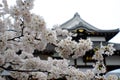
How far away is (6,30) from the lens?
4840mm

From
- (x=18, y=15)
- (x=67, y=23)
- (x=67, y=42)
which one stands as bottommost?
(x=67, y=42)

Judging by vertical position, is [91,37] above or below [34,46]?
above

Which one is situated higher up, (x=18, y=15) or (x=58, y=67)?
(x=18, y=15)

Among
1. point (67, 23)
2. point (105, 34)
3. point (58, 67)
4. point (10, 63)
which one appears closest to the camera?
point (58, 67)

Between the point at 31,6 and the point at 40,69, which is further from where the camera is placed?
the point at 40,69

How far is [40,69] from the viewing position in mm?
4711

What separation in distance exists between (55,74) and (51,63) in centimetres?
33

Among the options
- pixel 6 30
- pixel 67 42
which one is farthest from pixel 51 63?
pixel 6 30

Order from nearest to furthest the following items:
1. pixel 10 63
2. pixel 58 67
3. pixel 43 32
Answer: pixel 43 32, pixel 58 67, pixel 10 63

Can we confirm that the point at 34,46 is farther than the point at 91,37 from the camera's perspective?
No

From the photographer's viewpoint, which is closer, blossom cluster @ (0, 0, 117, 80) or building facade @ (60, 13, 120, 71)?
blossom cluster @ (0, 0, 117, 80)

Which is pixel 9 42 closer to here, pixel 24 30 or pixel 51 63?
pixel 24 30

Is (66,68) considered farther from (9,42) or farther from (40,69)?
(9,42)

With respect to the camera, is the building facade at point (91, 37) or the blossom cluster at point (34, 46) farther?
the building facade at point (91, 37)
